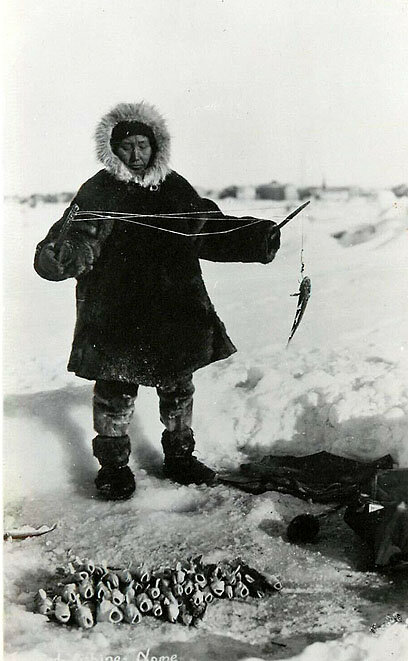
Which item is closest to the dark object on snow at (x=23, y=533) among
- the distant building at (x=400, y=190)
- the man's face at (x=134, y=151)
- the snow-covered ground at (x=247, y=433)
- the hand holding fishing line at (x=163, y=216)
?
the snow-covered ground at (x=247, y=433)

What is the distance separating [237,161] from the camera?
1.32 meters

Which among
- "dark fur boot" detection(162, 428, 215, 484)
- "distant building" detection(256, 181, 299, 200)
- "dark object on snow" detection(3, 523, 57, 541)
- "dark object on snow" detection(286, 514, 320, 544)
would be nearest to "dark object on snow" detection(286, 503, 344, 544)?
"dark object on snow" detection(286, 514, 320, 544)

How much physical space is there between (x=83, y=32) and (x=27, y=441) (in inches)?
30.1

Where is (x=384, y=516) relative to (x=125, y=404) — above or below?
below

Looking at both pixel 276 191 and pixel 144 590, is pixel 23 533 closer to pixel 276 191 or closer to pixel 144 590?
pixel 144 590

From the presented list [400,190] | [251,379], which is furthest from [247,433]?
[400,190]

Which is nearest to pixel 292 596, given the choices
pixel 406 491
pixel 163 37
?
pixel 406 491

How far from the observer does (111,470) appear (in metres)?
1.33

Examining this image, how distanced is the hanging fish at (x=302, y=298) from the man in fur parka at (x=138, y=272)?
0.08 meters

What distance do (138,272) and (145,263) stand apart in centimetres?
2

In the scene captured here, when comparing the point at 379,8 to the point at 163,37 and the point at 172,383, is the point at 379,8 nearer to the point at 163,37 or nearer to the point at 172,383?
the point at 163,37

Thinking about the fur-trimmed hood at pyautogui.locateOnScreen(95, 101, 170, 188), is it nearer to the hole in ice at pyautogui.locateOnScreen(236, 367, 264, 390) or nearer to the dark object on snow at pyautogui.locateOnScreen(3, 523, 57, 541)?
the hole in ice at pyautogui.locateOnScreen(236, 367, 264, 390)

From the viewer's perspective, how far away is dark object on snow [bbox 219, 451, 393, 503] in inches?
54.1

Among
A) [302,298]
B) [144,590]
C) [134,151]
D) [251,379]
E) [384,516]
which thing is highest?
[134,151]
